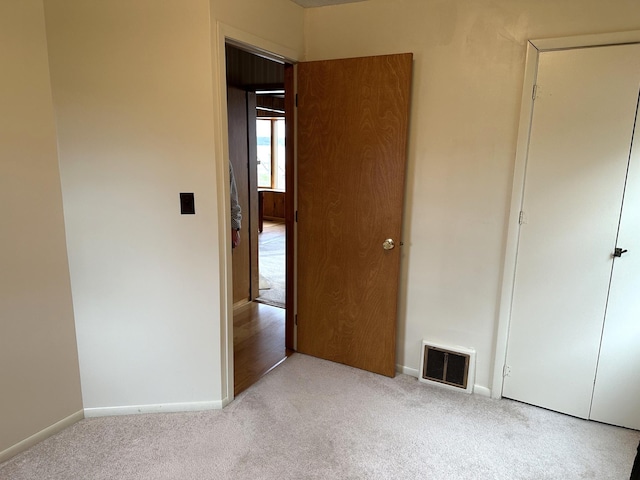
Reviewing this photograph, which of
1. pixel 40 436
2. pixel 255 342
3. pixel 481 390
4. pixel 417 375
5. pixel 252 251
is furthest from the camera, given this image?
pixel 252 251

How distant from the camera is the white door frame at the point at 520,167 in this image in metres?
2.04

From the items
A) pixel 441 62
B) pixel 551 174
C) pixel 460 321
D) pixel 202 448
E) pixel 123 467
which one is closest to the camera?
pixel 123 467

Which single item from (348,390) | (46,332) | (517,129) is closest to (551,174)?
(517,129)

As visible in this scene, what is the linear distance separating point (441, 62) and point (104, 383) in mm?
2631

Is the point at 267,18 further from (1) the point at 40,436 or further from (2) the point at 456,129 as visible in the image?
(1) the point at 40,436

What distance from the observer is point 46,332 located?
2094 mm

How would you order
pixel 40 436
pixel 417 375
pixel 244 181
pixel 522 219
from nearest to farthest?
1. pixel 40 436
2. pixel 522 219
3. pixel 417 375
4. pixel 244 181

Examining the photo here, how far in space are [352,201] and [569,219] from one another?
122 cm

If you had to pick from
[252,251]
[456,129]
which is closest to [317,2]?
[456,129]

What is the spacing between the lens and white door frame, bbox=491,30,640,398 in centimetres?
204

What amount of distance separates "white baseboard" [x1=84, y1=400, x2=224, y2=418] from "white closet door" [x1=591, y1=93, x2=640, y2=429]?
2.14 metres

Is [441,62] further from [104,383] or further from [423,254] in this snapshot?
[104,383]

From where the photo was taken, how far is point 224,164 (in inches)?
87.8

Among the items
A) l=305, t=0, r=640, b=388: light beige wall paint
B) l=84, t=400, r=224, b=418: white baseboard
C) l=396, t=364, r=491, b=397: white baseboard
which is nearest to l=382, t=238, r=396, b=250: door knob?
l=305, t=0, r=640, b=388: light beige wall paint
